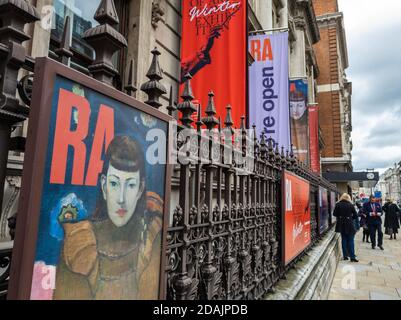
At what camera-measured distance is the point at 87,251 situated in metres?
1.23

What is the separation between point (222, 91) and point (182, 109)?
12.6ft

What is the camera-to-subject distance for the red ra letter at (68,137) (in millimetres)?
1100

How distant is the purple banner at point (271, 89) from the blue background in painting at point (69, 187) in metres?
6.61

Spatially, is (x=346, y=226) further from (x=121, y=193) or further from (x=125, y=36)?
(x=121, y=193)

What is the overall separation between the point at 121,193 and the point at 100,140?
27 centimetres

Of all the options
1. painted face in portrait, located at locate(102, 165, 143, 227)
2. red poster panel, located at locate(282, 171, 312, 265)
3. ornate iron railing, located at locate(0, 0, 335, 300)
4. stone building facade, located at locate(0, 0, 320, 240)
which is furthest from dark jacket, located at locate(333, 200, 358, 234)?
painted face in portrait, located at locate(102, 165, 143, 227)

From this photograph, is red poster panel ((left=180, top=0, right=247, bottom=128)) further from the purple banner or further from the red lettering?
the red lettering

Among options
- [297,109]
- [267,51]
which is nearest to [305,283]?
[267,51]

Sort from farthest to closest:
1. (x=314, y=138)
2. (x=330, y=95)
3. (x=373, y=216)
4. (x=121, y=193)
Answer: (x=330, y=95) < (x=314, y=138) < (x=373, y=216) < (x=121, y=193)

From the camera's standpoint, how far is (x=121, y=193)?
1.40 meters

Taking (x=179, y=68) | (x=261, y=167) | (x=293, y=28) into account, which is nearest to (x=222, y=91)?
(x=179, y=68)

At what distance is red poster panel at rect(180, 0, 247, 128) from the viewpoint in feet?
19.1

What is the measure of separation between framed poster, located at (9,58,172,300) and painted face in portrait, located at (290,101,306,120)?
12079mm

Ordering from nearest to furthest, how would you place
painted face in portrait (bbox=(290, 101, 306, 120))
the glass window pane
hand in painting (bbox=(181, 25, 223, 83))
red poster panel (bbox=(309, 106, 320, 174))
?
the glass window pane < hand in painting (bbox=(181, 25, 223, 83)) < painted face in portrait (bbox=(290, 101, 306, 120)) < red poster panel (bbox=(309, 106, 320, 174))
